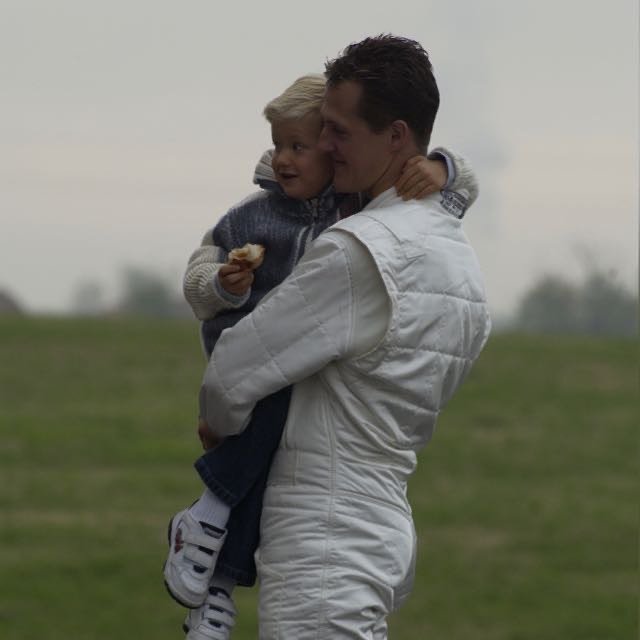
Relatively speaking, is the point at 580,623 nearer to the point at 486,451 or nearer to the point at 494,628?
the point at 494,628

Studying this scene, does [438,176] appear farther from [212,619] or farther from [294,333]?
[212,619]

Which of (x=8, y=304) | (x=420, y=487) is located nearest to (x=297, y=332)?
(x=420, y=487)

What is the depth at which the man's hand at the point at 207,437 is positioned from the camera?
11.8ft

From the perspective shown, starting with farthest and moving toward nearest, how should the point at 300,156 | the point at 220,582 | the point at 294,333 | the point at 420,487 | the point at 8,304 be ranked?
1. the point at 8,304
2. the point at 420,487
3. the point at 220,582
4. the point at 300,156
5. the point at 294,333

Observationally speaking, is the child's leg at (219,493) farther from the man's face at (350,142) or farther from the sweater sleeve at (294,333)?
the man's face at (350,142)

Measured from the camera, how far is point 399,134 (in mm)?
3553

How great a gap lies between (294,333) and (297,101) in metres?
0.46

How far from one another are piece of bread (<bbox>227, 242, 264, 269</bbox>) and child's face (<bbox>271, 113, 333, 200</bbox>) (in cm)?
14

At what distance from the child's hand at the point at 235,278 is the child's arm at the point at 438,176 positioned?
0.34 meters

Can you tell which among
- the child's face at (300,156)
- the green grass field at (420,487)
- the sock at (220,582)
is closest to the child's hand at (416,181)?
the child's face at (300,156)

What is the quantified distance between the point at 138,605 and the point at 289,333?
23.7ft

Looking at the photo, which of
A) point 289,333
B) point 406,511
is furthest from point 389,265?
point 406,511

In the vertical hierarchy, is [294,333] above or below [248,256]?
below

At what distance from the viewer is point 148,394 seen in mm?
16922
